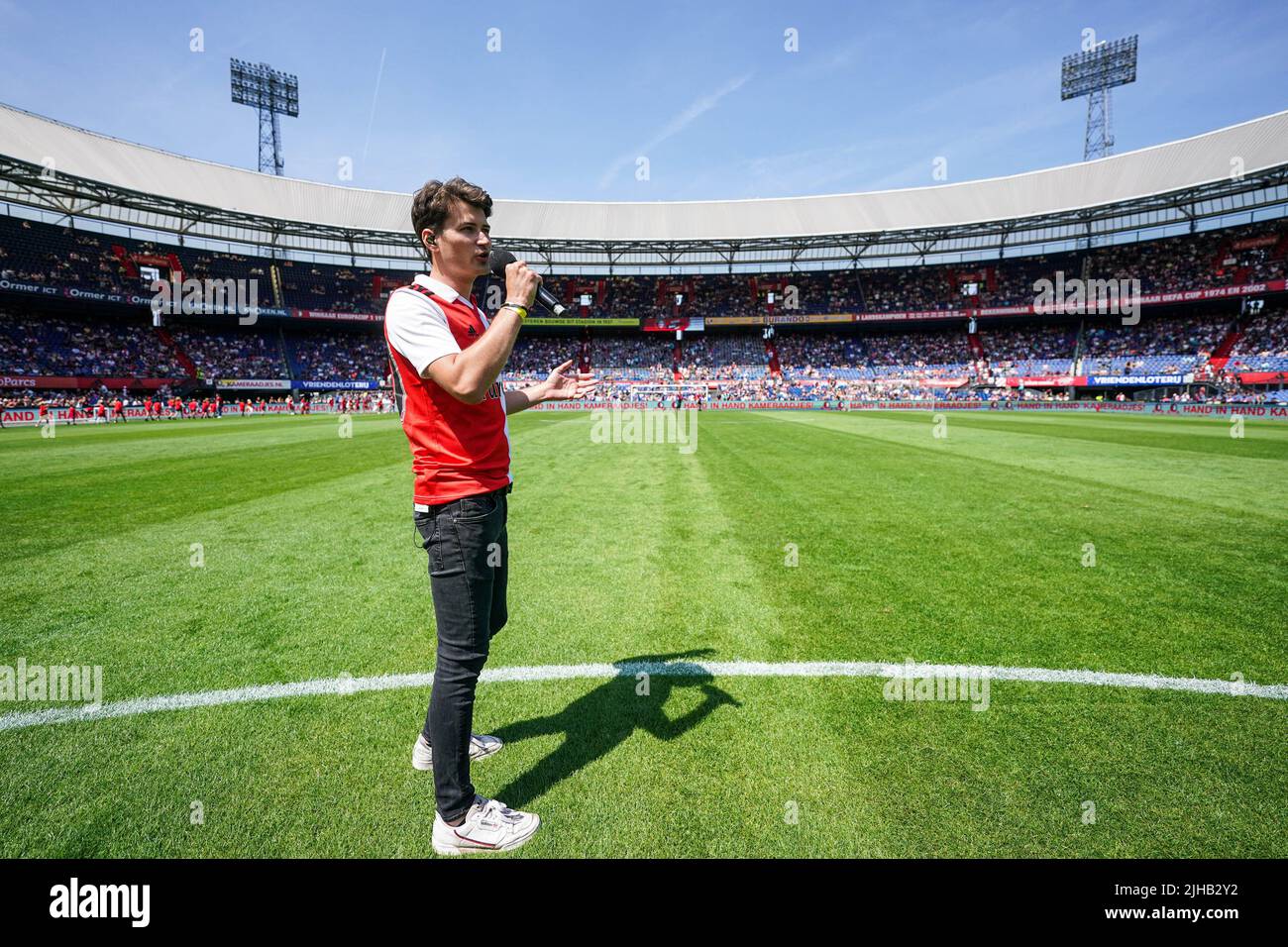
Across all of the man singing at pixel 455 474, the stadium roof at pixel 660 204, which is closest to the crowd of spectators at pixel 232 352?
the stadium roof at pixel 660 204

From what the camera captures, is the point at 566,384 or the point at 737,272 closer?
the point at 566,384

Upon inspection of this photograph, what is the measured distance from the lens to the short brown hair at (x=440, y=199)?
2.39 meters

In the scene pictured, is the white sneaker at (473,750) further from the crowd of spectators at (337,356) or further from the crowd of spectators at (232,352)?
the crowd of spectators at (232,352)

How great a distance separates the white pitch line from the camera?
10.6ft

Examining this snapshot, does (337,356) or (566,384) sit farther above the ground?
(337,356)

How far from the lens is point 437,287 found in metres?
2.42

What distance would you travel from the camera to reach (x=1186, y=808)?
2.37 m

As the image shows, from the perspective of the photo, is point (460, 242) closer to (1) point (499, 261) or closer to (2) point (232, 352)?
(1) point (499, 261)

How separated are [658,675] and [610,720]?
0.59 metres

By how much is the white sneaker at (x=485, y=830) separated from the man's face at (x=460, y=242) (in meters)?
2.31

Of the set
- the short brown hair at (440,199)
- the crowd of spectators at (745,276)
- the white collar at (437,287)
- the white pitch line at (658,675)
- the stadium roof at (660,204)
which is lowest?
the white pitch line at (658,675)

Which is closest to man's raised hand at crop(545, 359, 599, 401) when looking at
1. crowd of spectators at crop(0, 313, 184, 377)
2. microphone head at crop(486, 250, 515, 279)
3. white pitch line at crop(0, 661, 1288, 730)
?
microphone head at crop(486, 250, 515, 279)

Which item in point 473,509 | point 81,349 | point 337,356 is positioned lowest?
point 473,509

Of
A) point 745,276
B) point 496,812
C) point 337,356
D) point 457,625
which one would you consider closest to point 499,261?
point 457,625
